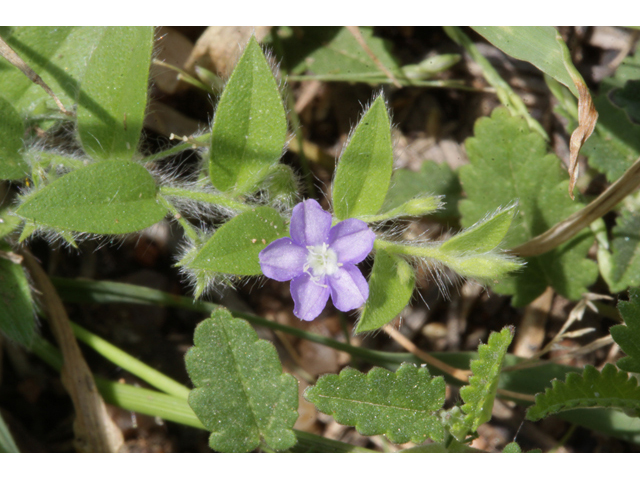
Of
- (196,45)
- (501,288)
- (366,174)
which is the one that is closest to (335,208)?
(366,174)

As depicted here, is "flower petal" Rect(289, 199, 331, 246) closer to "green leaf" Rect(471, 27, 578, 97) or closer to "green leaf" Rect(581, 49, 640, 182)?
"green leaf" Rect(471, 27, 578, 97)

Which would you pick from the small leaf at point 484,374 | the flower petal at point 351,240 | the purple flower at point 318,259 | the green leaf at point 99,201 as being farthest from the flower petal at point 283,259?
the small leaf at point 484,374

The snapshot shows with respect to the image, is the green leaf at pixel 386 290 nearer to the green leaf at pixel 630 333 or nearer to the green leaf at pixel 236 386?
the green leaf at pixel 236 386

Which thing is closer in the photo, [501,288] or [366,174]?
[366,174]

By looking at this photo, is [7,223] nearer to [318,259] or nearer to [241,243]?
[241,243]

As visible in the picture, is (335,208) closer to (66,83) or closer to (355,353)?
(355,353)

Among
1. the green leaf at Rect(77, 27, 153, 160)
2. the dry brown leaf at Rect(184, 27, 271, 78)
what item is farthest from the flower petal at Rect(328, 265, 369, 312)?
the dry brown leaf at Rect(184, 27, 271, 78)
